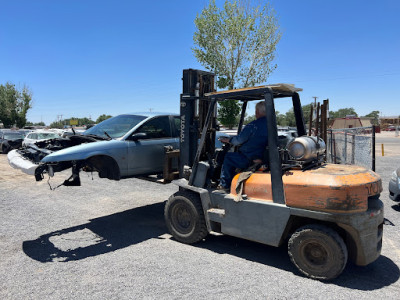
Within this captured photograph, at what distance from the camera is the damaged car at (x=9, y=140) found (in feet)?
65.5

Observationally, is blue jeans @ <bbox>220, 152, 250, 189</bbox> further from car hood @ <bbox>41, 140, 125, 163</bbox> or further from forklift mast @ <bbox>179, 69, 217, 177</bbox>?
car hood @ <bbox>41, 140, 125, 163</bbox>

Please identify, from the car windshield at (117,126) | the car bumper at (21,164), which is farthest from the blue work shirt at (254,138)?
the car bumper at (21,164)

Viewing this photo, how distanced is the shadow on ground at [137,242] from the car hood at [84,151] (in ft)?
4.51

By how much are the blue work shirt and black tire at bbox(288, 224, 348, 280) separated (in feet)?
4.02

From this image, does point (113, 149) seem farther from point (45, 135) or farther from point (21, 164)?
point (45, 135)

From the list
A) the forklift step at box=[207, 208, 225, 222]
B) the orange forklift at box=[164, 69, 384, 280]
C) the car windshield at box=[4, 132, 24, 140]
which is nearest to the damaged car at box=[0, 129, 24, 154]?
the car windshield at box=[4, 132, 24, 140]

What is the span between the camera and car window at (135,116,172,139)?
6397mm

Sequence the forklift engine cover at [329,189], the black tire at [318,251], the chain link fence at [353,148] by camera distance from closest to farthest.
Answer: the forklift engine cover at [329,189]
the black tire at [318,251]
the chain link fence at [353,148]

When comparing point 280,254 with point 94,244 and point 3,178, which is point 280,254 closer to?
point 94,244

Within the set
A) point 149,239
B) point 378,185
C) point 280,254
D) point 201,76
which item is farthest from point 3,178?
point 378,185

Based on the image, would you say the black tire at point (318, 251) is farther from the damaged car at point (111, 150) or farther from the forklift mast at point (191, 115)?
the damaged car at point (111, 150)

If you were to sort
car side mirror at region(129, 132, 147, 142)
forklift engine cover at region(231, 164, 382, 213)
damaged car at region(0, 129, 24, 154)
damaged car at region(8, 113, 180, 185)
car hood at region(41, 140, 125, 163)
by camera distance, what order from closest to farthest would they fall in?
forklift engine cover at region(231, 164, 382, 213), car hood at region(41, 140, 125, 163), damaged car at region(8, 113, 180, 185), car side mirror at region(129, 132, 147, 142), damaged car at region(0, 129, 24, 154)

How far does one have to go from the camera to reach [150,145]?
6301 mm

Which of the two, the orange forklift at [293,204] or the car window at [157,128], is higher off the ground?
the car window at [157,128]
